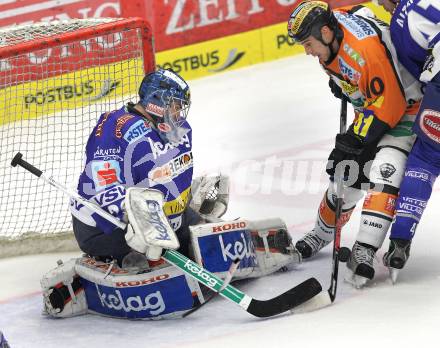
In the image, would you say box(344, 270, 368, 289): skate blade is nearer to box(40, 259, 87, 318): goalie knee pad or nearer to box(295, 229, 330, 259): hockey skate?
box(295, 229, 330, 259): hockey skate

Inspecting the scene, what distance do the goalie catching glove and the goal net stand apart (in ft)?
3.68

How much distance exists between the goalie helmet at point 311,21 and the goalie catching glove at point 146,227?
3.07 ft

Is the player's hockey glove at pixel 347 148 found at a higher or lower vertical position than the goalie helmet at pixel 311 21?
lower

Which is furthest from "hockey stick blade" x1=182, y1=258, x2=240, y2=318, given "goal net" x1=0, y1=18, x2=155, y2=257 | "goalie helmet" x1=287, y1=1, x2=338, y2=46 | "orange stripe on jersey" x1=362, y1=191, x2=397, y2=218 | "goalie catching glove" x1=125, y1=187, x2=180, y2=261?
"goal net" x1=0, y1=18, x2=155, y2=257

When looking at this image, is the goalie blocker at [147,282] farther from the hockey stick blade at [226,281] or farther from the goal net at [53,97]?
the goal net at [53,97]

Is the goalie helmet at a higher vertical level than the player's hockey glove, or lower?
higher

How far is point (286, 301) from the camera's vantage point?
3600 mm

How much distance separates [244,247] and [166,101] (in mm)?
675

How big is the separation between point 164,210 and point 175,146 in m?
0.26

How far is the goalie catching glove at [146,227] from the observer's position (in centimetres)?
335

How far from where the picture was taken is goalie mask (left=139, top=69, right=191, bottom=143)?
3.72 m

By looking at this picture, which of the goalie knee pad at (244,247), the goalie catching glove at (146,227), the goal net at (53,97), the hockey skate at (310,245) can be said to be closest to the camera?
the goalie catching glove at (146,227)

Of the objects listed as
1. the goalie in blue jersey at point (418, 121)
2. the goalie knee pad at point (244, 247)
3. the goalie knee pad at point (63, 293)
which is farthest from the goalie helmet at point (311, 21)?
the goalie knee pad at point (63, 293)

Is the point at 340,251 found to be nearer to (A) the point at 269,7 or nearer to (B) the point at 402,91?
(B) the point at 402,91
